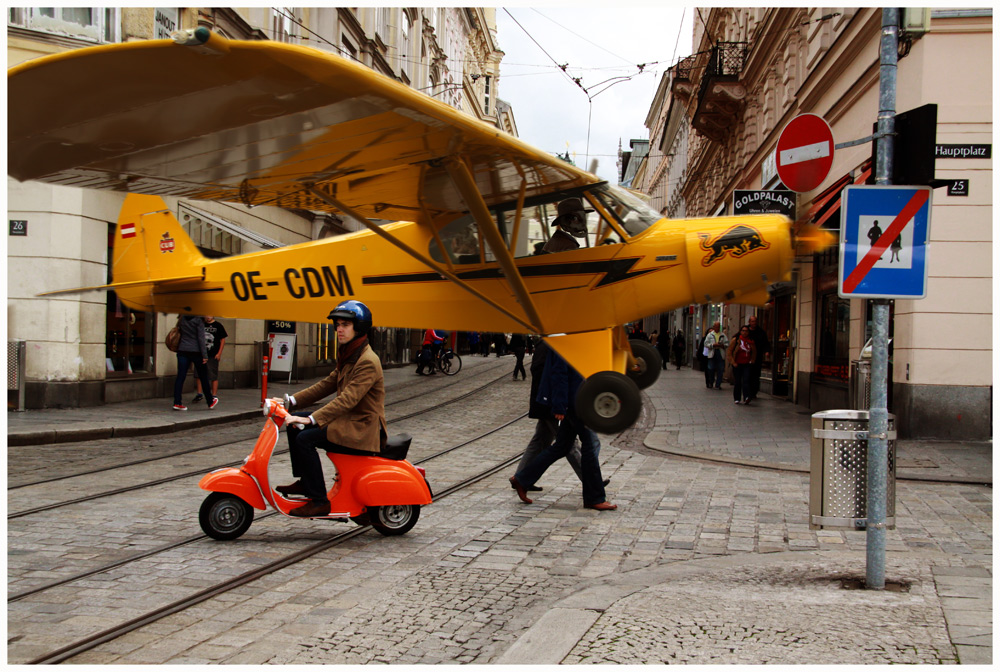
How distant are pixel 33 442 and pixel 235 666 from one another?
8.20m

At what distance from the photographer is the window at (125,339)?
14641mm

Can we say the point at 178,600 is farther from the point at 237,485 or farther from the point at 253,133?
the point at 253,133

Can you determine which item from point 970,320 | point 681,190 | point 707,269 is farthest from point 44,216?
point 681,190

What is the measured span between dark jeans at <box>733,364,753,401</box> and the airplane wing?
37.7ft

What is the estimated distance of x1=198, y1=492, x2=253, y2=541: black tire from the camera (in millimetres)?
5930

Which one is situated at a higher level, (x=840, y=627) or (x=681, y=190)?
(x=681, y=190)

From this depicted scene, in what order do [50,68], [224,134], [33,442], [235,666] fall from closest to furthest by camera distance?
[235,666], [50,68], [224,134], [33,442]

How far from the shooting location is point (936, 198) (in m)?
11.9

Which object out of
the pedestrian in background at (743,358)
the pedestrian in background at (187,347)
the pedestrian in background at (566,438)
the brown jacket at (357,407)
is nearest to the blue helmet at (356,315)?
the brown jacket at (357,407)

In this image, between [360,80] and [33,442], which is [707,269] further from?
[33,442]

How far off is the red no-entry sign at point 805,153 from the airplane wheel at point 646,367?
2.57 metres

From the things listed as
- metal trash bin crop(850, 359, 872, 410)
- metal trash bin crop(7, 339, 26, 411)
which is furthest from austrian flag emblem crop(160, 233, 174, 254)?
metal trash bin crop(850, 359, 872, 410)

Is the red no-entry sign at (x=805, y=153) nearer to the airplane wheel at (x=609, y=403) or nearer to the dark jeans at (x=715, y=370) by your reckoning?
the airplane wheel at (x=609, y=403)

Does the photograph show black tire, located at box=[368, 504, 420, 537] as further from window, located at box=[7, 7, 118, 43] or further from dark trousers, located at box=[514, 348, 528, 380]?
dark trousers, located at box=[514, 348, 528, 380]
